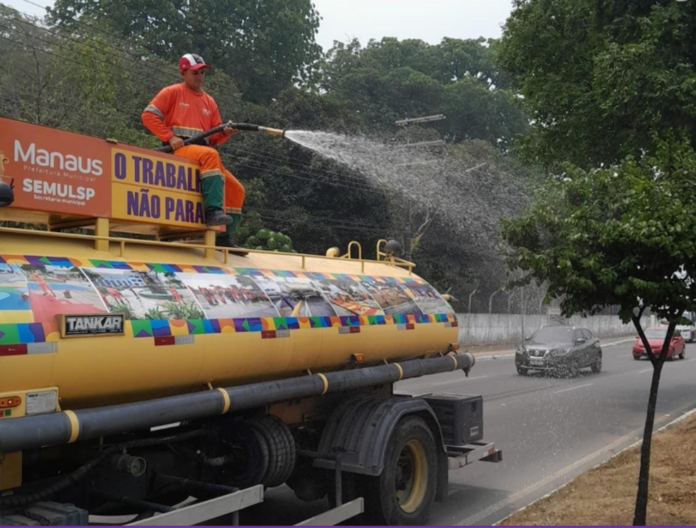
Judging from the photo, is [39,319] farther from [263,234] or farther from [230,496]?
[263,234]

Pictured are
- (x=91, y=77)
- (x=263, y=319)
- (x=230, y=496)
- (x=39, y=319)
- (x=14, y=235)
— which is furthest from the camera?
(x=91, y=77)

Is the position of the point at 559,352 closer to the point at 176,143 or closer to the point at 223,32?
the point at 176,143

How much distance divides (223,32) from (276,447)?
1621 inches

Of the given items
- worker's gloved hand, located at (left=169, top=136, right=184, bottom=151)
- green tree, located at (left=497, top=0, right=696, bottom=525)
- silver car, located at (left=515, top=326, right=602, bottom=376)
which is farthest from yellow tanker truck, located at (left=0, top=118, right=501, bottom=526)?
silver car, located at (left=515, top=326, right=602, bottom=376)

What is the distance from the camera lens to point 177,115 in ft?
22.1

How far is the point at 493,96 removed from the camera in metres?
55.6

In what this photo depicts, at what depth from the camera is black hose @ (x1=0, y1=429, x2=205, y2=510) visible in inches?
169

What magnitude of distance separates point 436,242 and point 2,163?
113 feet

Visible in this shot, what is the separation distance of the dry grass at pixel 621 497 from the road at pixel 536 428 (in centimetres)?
38

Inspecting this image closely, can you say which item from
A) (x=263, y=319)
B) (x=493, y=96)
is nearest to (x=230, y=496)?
(x=263, y=319)

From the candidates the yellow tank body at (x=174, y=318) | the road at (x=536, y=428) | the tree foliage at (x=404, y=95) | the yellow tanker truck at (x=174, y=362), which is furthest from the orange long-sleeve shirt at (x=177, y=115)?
the tree foliage at (x=404, y=95)

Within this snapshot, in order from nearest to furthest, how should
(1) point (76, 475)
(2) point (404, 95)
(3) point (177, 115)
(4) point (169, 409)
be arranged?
(1) point (76, 475)
(4) point (169, 409)
(3) point (177, 115)
(2) point (404, 95)

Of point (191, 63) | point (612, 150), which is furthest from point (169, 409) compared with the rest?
point (612, 150)

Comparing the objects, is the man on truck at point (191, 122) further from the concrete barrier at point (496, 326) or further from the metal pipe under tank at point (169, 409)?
the concrete barrier at point (496, 326)
